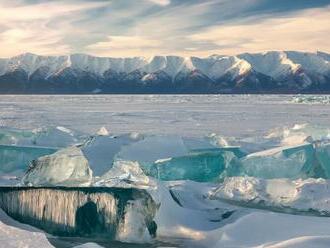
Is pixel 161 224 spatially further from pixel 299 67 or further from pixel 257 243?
pixel 299 67

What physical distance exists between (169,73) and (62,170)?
137 metres

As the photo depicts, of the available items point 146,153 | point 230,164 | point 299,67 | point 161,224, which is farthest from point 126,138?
point 299,67

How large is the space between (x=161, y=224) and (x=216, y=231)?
757 mm

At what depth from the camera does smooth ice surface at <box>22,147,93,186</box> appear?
7445 millimetres

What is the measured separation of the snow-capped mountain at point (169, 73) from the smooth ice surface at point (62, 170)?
110 m

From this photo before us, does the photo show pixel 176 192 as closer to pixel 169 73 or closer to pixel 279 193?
pixel 279 193

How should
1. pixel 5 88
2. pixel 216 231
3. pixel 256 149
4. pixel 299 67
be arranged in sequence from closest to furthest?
pixel 216 231 < pixel 256 149 < pixel 5 88 < pixel 299 67

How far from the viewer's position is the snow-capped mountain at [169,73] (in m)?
129

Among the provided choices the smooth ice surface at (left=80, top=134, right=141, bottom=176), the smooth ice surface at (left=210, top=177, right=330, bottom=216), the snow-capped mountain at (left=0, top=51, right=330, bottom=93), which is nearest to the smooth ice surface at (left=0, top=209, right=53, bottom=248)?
the smooth ice surface at (left=80, top=134, right=141, bottom=176)

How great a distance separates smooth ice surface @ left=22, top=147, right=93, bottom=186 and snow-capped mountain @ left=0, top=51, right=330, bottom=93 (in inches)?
4346

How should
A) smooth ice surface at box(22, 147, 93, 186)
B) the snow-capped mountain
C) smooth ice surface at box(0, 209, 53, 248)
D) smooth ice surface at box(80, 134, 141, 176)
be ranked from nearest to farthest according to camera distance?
smooth ice surface at box(0, 209, 53, 248) < smooth ice surface at box(22, 147, 93, 186) < smooth ice surface at box(80, 134, 141, 176) < the snow-capped mountain

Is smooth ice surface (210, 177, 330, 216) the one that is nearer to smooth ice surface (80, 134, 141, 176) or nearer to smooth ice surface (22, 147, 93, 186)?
smooth ice surface (80, 134, 141, 176)

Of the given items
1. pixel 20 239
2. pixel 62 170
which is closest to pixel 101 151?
pixel 62 170

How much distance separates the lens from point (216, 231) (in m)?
5.73
